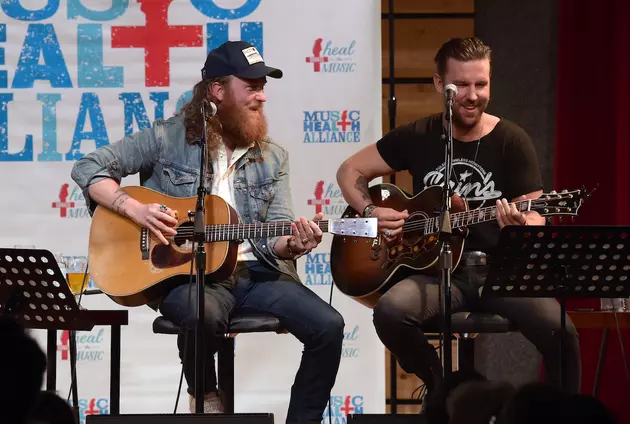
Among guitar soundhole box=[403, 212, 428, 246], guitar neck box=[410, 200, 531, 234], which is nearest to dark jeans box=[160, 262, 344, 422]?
guitar soundhole box=[403, 212, 428, 246]

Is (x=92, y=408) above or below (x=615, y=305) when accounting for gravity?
below

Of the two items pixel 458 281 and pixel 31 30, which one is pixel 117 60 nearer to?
pixel 31 30

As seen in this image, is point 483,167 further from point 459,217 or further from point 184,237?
point 184,237

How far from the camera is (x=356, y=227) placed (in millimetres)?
3900

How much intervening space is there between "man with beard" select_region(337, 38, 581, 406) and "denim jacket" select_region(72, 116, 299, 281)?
0.36 meters

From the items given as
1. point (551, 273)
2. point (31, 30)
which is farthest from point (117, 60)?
point (551, 273)

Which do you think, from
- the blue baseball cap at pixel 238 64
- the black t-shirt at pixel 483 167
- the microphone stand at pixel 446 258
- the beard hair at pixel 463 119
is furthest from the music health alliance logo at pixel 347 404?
the blue baseball cap at pixel 238 64

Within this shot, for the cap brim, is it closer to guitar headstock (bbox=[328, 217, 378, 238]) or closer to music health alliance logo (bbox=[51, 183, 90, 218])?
guitar headstock (bbox=[328, 217, 378, 238])

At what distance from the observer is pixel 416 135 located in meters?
4.42

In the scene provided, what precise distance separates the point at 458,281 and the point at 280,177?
990 millimetres

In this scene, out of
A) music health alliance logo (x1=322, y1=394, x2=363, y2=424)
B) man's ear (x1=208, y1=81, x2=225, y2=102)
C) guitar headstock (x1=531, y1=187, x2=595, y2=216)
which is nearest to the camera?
guitar headstock (x1=531, y1=187, x2=595, y2=216)

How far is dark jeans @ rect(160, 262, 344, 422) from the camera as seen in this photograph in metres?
3.98

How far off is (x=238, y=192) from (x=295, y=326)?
730 mm

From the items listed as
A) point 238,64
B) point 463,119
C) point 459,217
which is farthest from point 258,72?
point 459,217
